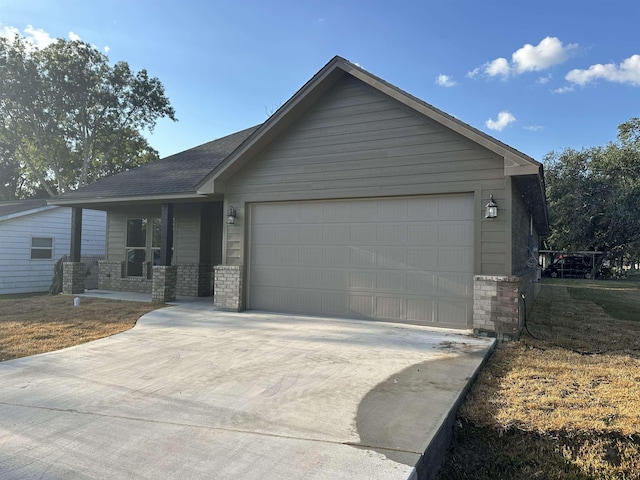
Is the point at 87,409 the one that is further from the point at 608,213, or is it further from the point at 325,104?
the point at 608,213

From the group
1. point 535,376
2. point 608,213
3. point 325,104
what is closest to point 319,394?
point 535,376

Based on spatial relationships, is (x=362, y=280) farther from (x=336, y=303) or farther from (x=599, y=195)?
(x=599, y=195)

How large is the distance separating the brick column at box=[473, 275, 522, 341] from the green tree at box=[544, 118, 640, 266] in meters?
23.1

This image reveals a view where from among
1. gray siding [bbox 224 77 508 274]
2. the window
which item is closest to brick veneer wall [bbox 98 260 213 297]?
the window

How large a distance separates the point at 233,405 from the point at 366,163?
17.9ft

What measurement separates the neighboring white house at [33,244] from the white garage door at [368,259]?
1076 cm

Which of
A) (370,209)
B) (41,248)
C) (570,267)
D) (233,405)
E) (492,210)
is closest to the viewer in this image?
(233,405)

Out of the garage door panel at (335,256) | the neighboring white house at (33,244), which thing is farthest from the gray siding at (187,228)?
the garage door panel at (335,256)

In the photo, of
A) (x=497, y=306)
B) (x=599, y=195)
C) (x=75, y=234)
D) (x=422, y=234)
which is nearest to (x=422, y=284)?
(x=422, y=234)

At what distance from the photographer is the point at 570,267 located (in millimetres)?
31297

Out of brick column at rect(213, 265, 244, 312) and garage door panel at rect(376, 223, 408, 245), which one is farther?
brick column at rect(213, 265, 244, 312)

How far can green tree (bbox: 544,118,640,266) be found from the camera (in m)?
24.9

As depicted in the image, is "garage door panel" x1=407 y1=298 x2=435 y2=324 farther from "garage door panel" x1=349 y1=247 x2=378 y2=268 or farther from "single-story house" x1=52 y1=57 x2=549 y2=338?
"garage door panel" x1=349 y1=247 x2=378 y2=268

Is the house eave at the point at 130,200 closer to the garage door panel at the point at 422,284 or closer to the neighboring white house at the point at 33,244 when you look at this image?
the neighboring white house at the point at 33,244
